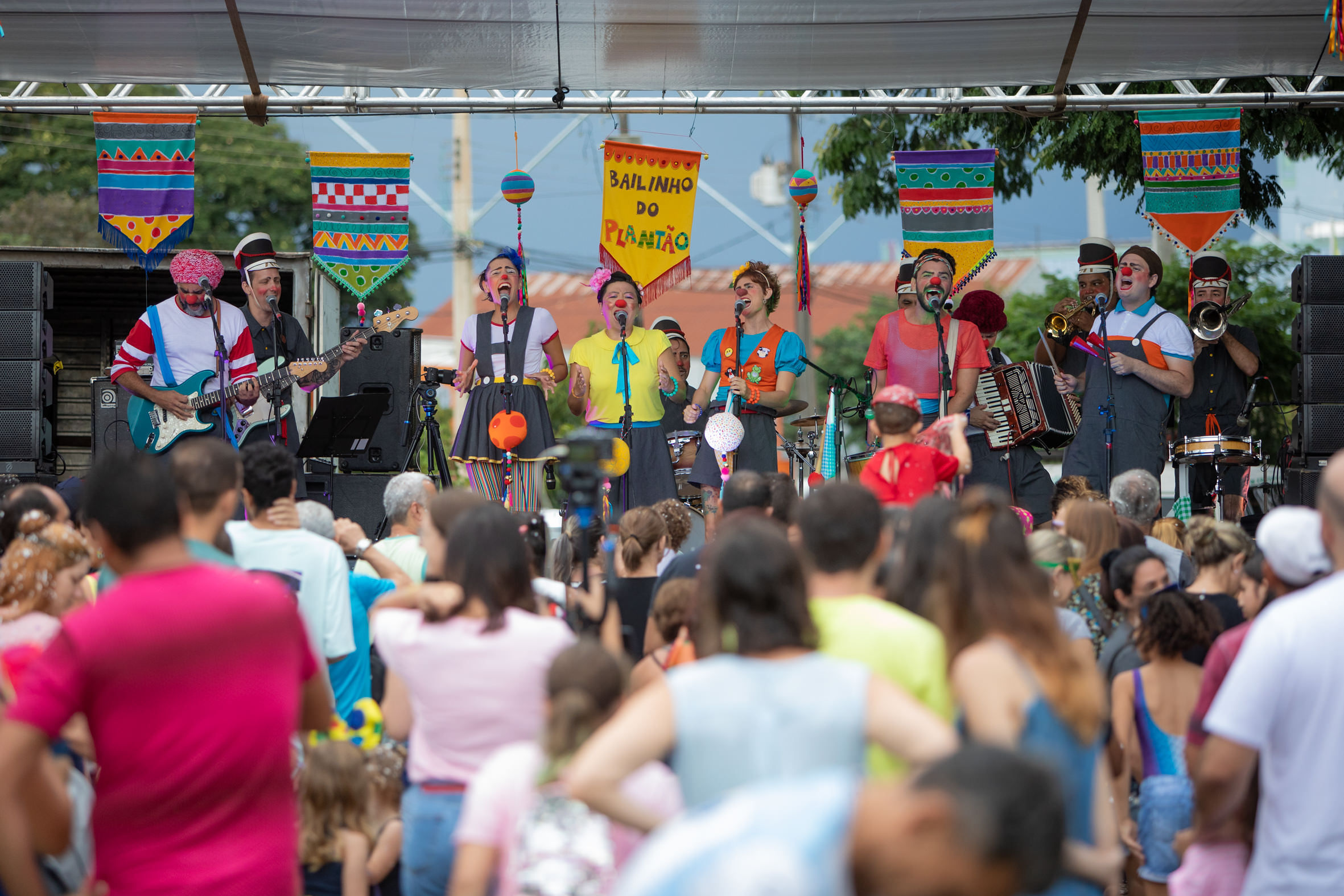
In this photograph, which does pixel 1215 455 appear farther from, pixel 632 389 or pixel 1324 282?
pixel 632 389

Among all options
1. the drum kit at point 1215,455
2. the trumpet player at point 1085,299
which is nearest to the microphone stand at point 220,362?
the trumpet player at point 1085,299

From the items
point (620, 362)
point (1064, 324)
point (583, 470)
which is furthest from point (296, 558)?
point (1064, 324)

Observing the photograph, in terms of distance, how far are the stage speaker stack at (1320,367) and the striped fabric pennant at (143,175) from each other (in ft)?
22.8

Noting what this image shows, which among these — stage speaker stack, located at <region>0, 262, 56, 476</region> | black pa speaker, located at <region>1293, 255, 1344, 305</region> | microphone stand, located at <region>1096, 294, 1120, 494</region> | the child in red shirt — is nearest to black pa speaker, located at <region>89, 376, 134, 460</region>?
stage speaker stack, located at <region>0, 262, 56, 476</region>

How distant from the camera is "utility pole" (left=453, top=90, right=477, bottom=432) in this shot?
2617 centimetres

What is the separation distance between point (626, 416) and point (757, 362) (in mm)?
947

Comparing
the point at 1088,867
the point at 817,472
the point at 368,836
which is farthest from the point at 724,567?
the point at 817,472

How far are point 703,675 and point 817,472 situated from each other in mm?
6197

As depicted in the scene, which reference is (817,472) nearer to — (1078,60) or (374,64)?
(1078,60)

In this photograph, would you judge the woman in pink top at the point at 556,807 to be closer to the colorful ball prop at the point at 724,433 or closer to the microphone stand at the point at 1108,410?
the colorful ball prop at the point at 724,433

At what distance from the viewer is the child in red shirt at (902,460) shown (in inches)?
197

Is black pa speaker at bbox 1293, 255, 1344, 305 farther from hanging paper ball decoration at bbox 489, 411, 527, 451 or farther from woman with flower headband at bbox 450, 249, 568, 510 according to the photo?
hanging paper ball decoration at bbox 489, 411, 527, 451

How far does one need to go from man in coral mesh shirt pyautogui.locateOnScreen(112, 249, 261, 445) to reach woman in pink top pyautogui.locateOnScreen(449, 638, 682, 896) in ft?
20.3

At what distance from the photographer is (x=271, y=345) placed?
28.4ft
